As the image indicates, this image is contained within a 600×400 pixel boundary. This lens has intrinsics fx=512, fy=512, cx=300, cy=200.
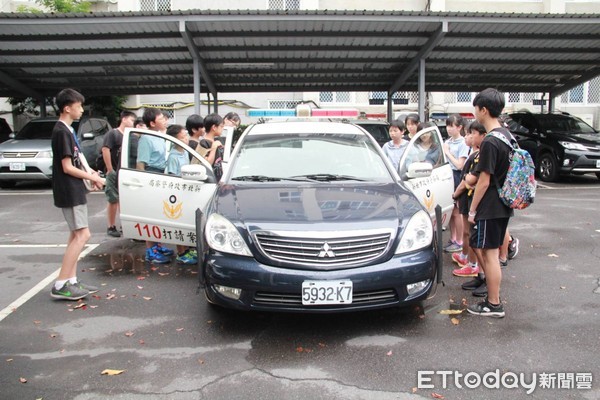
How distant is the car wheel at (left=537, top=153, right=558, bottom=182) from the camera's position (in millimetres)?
11906

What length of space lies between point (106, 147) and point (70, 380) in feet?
14.5

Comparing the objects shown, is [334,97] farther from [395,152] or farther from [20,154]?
[395,152]

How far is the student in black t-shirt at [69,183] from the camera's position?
170 inches

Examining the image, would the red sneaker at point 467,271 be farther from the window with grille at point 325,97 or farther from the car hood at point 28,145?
the window with grille at point 325,97

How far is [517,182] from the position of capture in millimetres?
3918

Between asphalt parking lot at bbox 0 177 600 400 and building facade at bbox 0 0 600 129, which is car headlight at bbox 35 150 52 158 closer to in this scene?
asphalt parking lot at bbox 0 177 600 400

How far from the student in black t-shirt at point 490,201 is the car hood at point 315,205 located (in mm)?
536

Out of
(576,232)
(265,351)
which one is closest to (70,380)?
(265,351)

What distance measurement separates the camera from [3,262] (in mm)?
5801

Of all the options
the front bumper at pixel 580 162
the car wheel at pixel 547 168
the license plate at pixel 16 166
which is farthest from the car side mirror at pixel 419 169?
the license plate at pixel 16 166

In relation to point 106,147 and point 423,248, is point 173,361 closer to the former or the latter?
point 423,248

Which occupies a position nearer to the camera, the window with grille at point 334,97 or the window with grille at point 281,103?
the window with grille at point 281,103

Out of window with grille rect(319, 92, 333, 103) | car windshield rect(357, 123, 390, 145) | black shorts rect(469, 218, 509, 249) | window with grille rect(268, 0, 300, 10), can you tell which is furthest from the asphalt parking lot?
window with grille rect(268, 0, 300, 10)

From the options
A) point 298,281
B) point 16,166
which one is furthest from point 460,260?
point 16,166
